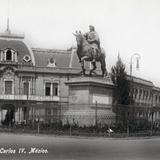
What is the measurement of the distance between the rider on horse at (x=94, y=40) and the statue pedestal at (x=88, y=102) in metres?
1.10

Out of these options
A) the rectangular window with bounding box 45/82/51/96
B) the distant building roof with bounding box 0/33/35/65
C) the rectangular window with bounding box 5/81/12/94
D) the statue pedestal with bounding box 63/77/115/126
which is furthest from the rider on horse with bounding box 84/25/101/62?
the rectangular window with bounding box 45/82/51/96

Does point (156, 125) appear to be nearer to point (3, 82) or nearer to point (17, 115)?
point (17, 115)

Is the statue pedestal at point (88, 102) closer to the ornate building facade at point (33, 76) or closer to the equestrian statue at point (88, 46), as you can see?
the equestrian statue at point (88, 46)

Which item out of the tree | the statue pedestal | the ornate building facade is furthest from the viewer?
the ornate building facade

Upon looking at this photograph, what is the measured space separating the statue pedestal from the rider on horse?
1.10 meters

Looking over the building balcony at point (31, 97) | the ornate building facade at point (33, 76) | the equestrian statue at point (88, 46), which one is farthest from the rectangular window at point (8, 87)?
the equestrian statue at point (88, 46)

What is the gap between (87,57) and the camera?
1852 centimetres

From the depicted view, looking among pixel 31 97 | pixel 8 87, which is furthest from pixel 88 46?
pixel 8 87

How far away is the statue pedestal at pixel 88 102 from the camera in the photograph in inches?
690

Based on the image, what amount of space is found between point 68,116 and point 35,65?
1074 inches

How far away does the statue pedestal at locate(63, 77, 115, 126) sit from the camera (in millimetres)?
17531

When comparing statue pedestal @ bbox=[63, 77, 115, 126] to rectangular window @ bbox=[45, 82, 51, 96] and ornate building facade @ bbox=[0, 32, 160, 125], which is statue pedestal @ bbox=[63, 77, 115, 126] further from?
rectangular window @ bbox=[45, 82, 51, 96]

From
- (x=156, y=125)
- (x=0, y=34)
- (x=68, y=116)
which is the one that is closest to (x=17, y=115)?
(x=0, y=34)

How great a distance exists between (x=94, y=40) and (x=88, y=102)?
252cm
